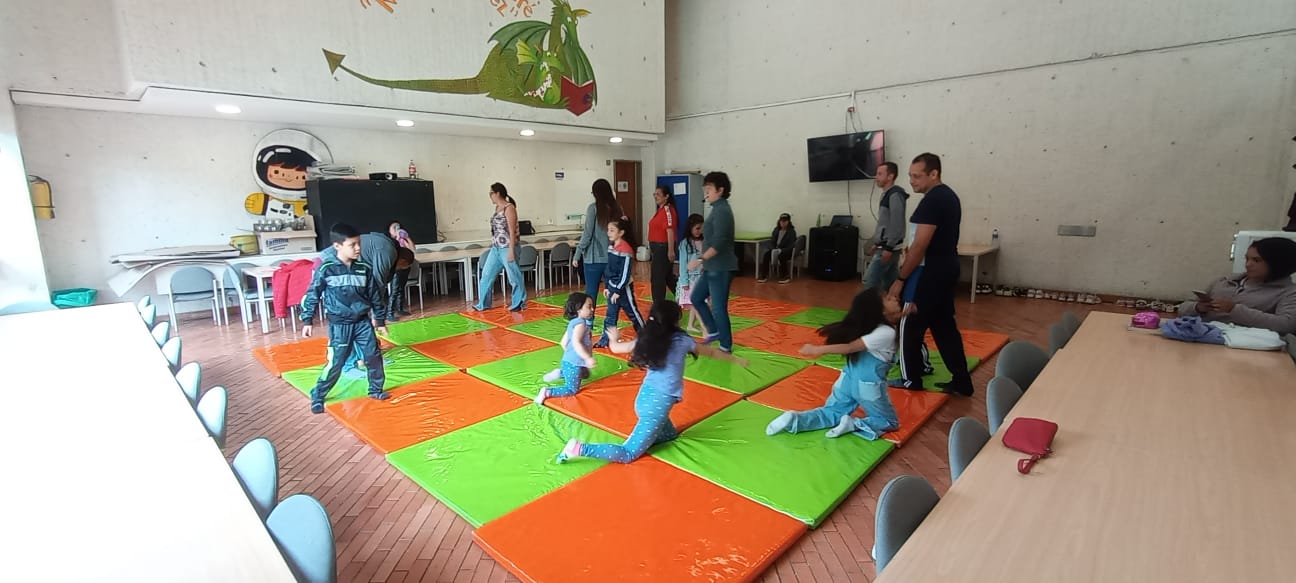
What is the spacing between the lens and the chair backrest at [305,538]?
1.42m

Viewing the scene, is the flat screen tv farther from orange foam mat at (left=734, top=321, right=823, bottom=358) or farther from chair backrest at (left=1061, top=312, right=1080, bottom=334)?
chair backrest at (left=1061, top=312, right=1080, bottom=334)

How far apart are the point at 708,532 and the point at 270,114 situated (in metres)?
7.62

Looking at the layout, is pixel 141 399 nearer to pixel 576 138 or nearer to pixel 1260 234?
pixel 1260 234

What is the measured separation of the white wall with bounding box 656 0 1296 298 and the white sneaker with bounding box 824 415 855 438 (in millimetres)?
6480

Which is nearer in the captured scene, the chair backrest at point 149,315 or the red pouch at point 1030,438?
the red pouch at point 1030,438

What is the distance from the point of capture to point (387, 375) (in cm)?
487

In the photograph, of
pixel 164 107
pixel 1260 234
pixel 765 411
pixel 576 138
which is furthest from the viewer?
pixel 576 138

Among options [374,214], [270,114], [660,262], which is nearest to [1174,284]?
[660,262]

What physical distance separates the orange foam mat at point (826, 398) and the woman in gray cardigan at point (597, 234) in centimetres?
210

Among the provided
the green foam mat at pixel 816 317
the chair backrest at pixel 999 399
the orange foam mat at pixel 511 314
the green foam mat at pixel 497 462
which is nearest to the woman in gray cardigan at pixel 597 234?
the orange foam mat at pixel 511 314

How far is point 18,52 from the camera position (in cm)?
589

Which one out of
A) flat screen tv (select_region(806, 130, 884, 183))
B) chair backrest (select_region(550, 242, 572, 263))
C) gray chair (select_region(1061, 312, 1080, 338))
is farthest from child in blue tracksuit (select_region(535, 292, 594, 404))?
flat screen tv (select_region(806, 130, 884, 183))

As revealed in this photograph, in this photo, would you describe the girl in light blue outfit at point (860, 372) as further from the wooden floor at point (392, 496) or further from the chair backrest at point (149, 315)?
the chair backrest at point (149, 315)

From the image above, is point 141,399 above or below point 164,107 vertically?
below
